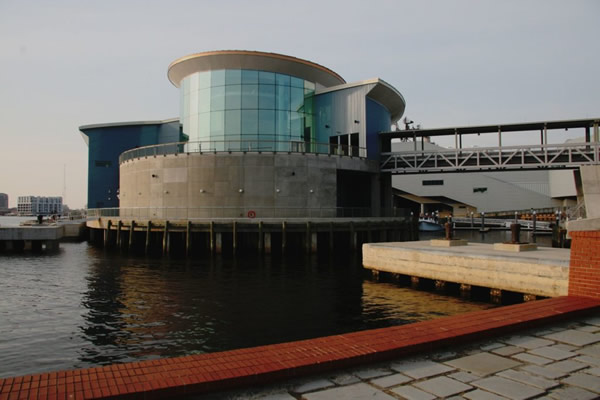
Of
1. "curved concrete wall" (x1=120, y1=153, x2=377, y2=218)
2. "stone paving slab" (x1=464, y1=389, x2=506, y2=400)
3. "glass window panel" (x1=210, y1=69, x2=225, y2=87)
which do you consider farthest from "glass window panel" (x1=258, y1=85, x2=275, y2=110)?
"stone paving slab" (x1=464, y1=389, x2=506, y2=400)

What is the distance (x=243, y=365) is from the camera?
223 inches

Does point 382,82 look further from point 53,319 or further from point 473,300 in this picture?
point 53,319

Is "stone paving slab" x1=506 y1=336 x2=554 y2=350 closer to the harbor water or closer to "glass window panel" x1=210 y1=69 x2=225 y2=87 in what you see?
the harbor water

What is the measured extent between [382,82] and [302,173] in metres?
12.7

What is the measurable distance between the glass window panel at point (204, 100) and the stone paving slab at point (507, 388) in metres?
41.0

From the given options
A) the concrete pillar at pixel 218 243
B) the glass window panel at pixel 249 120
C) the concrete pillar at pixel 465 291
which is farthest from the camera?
the glass window panel at pixel 249 120

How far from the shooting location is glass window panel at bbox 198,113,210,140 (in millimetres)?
43469

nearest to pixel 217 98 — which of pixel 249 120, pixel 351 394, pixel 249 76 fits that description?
pixel 249 76

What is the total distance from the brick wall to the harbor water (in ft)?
18.5

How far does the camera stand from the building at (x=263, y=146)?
38969mm

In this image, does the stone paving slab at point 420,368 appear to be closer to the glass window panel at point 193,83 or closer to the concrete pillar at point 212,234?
the concrete pillar at point 212,234

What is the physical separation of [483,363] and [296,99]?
40.1 metres

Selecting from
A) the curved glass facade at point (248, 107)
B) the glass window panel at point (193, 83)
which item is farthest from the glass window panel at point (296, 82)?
the glass window panel at point (193, 83)

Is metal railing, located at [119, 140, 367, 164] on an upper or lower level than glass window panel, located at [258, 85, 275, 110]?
lower
